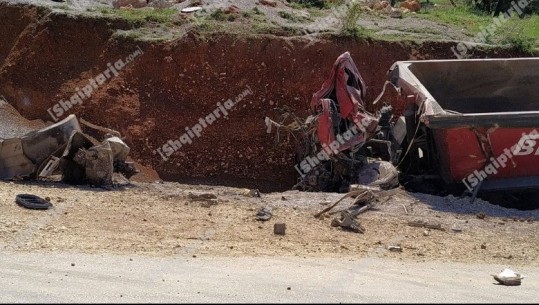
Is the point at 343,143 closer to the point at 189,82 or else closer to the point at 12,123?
the point at 189,82

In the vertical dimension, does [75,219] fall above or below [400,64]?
below

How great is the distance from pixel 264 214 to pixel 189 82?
6.16 meters

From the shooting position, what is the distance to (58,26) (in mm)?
14469

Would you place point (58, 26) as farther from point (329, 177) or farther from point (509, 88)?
point (509, 88)

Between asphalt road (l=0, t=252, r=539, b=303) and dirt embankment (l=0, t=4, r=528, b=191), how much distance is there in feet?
20.6

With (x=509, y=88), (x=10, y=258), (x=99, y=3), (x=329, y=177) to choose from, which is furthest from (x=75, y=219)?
(x=99, y=3)

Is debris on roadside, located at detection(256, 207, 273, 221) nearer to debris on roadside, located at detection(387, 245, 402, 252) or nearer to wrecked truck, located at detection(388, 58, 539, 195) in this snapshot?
debris on roadside, located at detection(387, 245, 402, 252)

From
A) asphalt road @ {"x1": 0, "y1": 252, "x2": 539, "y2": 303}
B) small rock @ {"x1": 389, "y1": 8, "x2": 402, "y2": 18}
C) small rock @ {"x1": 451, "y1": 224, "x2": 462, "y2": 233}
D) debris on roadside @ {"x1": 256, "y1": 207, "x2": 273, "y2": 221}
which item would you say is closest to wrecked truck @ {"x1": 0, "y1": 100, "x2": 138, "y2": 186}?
debris on roadside @ {"x1": 256, "y1": 207, "x2": 273, "y2": 221}

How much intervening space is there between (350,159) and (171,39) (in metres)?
5.38

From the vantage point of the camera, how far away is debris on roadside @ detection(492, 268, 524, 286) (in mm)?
6488

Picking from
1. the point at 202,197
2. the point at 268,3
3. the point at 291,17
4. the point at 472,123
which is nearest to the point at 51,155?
the point at 202,197

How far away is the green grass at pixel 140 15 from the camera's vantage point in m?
14.8

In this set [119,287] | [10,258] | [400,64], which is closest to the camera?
[119,287]

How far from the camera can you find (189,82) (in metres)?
14.0
